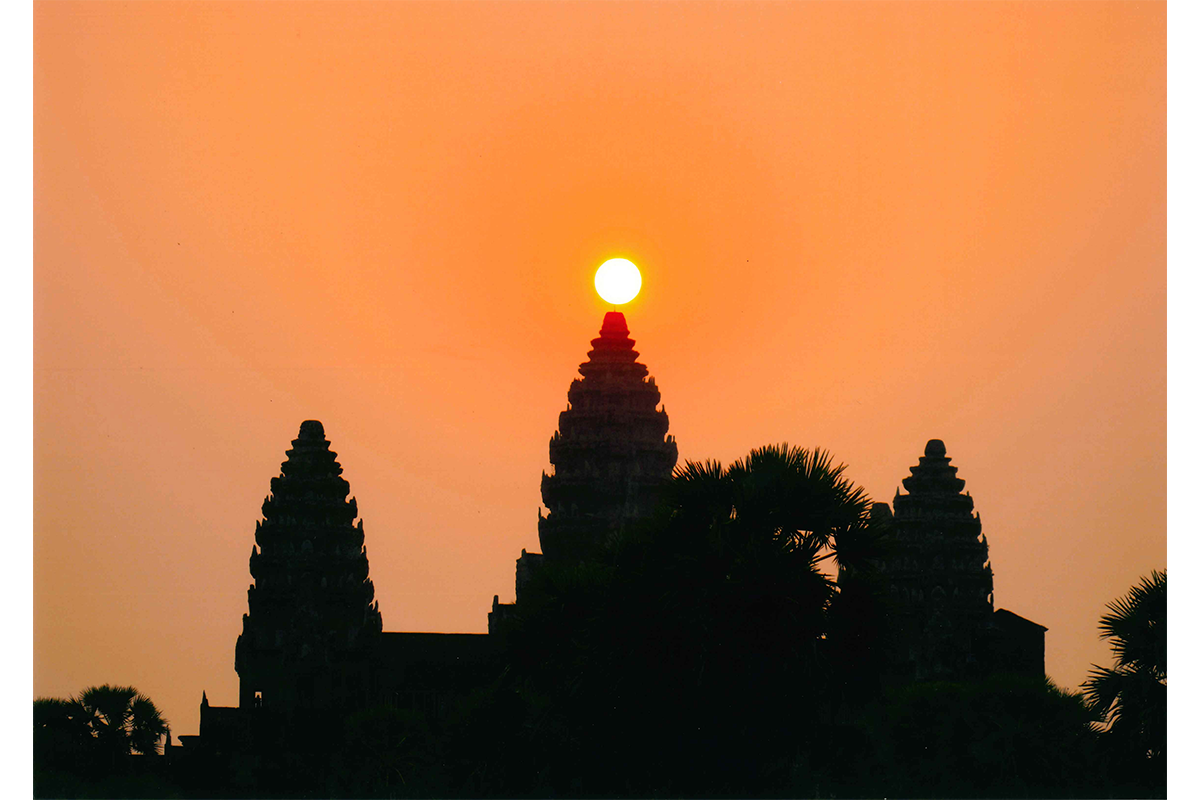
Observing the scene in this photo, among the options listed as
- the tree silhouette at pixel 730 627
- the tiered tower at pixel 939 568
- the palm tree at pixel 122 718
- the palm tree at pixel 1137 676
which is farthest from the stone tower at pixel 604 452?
the palm tree at pixel 1137 676

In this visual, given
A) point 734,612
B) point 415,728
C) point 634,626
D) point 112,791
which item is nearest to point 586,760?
point 634,626

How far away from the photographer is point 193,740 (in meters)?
84.3

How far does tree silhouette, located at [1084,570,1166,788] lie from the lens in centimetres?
3062

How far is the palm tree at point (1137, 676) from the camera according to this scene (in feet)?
101

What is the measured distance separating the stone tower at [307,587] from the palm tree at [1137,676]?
75.2 metres

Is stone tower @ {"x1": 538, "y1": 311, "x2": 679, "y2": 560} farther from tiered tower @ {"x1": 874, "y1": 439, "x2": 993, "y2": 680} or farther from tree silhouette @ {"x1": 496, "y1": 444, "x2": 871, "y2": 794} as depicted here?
tree silhouette @ {"x1": 496, "y1": 444, "x2": 871, "y2": 794}

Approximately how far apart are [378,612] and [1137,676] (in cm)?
7889

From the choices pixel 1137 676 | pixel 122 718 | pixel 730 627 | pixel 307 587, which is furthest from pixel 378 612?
pixel 1137 676

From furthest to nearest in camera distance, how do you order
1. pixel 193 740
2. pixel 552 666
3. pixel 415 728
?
pixel 193 740, pixel 415 728, pixel 552 666

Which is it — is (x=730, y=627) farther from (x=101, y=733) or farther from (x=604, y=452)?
(x=604, y=452)

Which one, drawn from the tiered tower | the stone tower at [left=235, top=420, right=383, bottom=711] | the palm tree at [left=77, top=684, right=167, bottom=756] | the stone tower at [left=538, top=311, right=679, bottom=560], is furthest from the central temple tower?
the palm tree at [left=77, top=684, right=167, bottom=756]

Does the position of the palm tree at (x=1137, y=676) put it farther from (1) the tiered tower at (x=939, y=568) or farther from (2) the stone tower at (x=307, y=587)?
(2) the stone tower at (x=307, y=587)

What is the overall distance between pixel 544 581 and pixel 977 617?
6077cm

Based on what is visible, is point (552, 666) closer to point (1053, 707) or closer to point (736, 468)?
point (736, 468)
